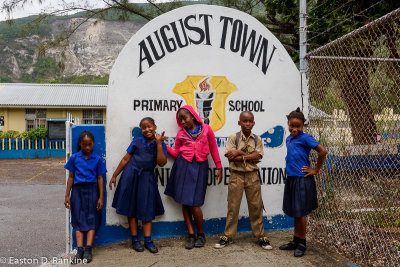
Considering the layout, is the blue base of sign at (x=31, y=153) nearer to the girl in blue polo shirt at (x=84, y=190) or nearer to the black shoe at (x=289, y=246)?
the girl in blue polo shirt at (x=84, y=190)

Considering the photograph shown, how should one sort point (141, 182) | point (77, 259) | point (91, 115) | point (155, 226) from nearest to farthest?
point (77, 259) → point (141, 182) → point (155, 226) → point (91, 115)

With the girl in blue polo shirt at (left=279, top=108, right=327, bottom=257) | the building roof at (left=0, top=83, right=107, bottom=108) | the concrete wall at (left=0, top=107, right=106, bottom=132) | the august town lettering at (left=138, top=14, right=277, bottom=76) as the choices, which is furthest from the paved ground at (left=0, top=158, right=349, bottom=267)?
the concrete wall at (left=0, top=107, right=106, bottom=132)

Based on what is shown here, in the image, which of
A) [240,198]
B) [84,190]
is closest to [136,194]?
[84,190]

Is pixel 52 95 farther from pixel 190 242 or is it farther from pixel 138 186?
pixel 190 242

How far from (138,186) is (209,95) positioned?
4.71 ft

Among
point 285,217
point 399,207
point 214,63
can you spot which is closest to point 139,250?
point 285,217

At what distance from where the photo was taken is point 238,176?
4227 millimetres

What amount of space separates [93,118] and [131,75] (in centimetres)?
1832

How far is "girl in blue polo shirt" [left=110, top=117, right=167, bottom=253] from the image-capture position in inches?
161

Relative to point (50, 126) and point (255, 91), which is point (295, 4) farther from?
point (50, 126)

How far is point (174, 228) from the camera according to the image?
178 inches

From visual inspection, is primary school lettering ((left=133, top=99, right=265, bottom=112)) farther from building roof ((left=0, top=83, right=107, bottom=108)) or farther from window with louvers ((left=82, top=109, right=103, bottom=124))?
window with louvers ((left=82, top=109, right=103, bottom=124))

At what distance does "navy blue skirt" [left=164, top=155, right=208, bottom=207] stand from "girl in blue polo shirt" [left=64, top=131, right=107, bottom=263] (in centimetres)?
84

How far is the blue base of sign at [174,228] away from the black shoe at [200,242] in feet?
0.85
